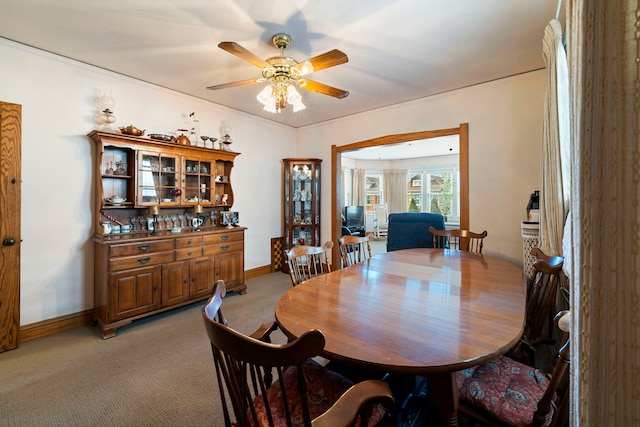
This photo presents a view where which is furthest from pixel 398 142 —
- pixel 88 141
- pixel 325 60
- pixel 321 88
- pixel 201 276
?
pixel 88 141

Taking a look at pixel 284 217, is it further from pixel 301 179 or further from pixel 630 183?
pixel 630 183

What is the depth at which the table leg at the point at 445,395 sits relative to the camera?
0.95 metres

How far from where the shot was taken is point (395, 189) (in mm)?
9523

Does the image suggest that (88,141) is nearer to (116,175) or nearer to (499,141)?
(116,175)

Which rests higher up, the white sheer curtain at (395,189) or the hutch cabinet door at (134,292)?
the white sheer curtain at (395,189)

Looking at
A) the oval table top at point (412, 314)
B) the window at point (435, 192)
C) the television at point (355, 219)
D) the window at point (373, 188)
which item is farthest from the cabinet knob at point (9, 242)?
the window at point (435, 192)

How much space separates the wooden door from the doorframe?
3761 mm

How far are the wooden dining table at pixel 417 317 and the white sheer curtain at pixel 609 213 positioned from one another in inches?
18.0

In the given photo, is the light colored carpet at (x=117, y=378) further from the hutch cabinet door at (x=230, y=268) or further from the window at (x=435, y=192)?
the window at (x=435, y=192)

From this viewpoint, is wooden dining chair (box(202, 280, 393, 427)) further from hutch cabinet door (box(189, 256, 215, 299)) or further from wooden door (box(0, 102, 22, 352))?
wooden door (box(0, 102, 22, 352))

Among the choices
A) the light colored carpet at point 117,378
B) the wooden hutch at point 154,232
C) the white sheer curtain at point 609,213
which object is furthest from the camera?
the wooden hutch at point 154,232

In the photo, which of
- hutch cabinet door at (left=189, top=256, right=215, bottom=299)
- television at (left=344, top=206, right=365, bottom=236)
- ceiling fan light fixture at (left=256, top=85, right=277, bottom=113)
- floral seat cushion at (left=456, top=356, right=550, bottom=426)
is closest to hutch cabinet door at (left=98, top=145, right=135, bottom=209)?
hutch cabinet door at (left=189, top=256, right=215, bottom=299)

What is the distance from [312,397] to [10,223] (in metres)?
3.05

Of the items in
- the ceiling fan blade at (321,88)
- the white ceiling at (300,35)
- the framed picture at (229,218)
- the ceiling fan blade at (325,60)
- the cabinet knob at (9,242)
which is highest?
the white ceiling at (300,35)
